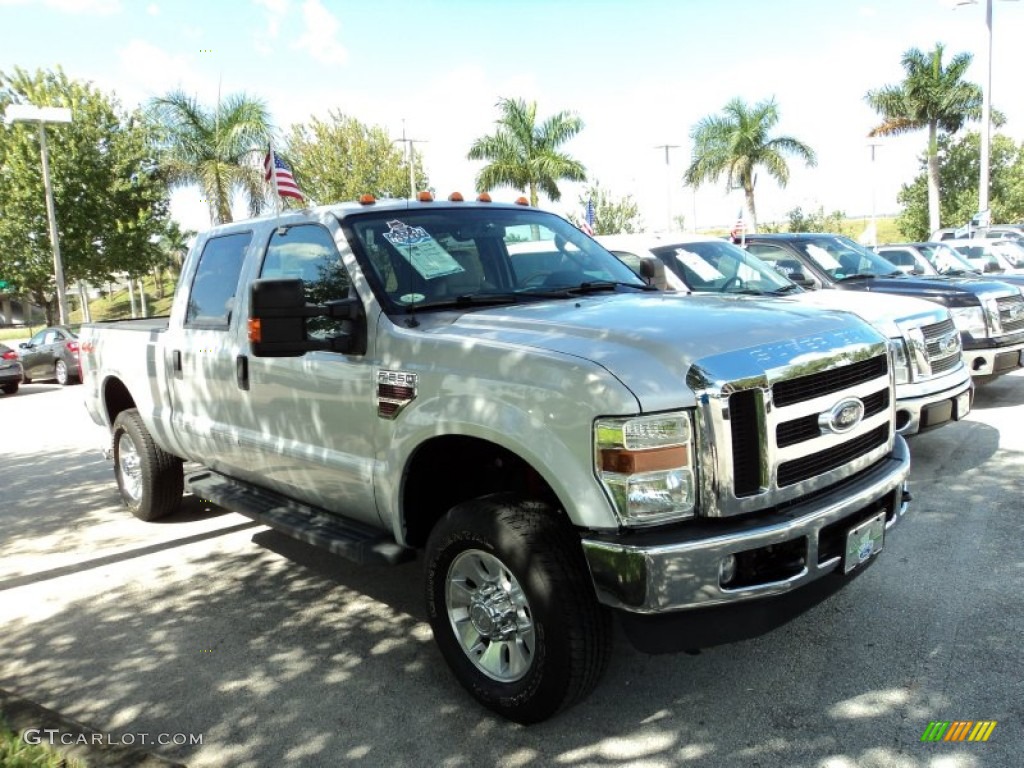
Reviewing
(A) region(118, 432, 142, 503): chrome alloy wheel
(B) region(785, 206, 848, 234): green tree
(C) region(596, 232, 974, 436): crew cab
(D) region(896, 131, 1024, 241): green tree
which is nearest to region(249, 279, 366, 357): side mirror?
(C) region(596, 232, 974, 436): crew cab

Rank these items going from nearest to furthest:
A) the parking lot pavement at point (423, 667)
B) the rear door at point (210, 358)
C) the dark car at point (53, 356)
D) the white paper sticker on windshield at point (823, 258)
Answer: the parking lot pavement at point (423, 667), the rear door at point (210, 358), the white paper sticker on windshield at point (823, 258), the dark car at point (53, 356)

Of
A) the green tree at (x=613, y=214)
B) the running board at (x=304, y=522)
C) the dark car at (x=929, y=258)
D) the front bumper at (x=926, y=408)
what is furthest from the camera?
the green tree at (x=613, y=214)

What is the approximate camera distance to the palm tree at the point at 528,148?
32750mm

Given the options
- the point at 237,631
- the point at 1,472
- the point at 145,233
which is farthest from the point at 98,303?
the point at 237,631

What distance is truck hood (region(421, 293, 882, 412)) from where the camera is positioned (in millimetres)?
2811

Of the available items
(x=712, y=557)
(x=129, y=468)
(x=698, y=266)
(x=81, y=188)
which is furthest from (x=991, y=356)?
(x=81, y=188)

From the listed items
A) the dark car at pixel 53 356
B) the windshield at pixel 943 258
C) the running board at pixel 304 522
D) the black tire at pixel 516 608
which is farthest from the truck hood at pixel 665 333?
the dark car at pixel 53 356

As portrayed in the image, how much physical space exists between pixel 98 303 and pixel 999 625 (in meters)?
95.3

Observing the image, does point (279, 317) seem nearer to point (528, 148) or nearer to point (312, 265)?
point (312, 265)

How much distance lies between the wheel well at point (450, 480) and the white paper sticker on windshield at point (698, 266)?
4.76 meters

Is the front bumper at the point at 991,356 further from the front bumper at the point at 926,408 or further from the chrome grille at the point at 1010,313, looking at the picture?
the front bumper at the point at 926,408

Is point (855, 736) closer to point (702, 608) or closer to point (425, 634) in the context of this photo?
point (702, 608)

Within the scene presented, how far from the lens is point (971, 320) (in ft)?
26.7

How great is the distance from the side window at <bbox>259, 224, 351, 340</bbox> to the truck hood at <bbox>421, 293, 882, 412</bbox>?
0.67 metres
